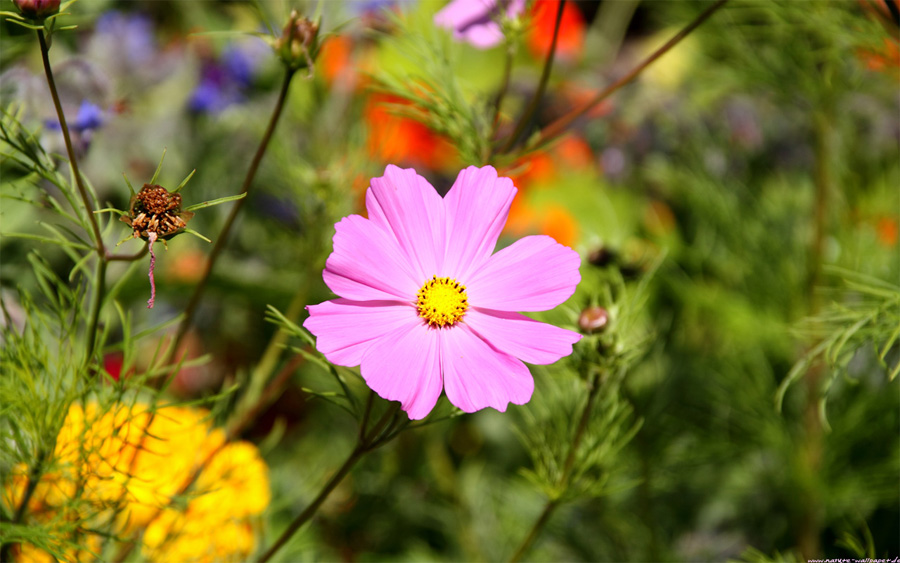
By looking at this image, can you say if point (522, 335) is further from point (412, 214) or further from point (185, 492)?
point (185, 492)

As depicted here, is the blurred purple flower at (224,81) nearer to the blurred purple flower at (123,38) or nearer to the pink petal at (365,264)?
the blurred purple flower at (123,38)

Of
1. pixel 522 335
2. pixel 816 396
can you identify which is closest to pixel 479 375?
pixel 522 335

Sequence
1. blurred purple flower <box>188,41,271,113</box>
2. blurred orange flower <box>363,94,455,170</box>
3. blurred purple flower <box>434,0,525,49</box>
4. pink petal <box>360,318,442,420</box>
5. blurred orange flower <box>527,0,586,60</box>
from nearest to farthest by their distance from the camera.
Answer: pink petal <box>360,318,442,420</box>
blurred purple flower <box>434,0,525,49</box>
blurred purple flower <box>188,41,271,113</box>
blurred orange flower <box>363,94,455,170</box>
blurred orange flower <box>527,0,586,60</box>

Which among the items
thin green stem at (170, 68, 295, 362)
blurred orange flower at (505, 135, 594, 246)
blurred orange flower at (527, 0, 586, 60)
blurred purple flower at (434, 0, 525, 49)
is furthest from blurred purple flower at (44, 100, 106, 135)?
blurred orange flower at (527, 0, 586, 60)

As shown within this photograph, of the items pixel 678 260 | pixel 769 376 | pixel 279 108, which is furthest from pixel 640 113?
pixel 279 108

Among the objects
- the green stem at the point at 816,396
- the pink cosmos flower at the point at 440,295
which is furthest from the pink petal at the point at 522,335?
the green stem at the point at 816,396

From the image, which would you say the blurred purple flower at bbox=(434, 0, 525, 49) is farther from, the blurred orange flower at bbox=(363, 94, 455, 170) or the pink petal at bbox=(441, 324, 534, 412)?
the blurred orange flower at bbox=(363, 94, 455, 170)

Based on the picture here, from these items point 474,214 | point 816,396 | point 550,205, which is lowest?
point 816,396

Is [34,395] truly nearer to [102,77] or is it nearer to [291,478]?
[102,77]
